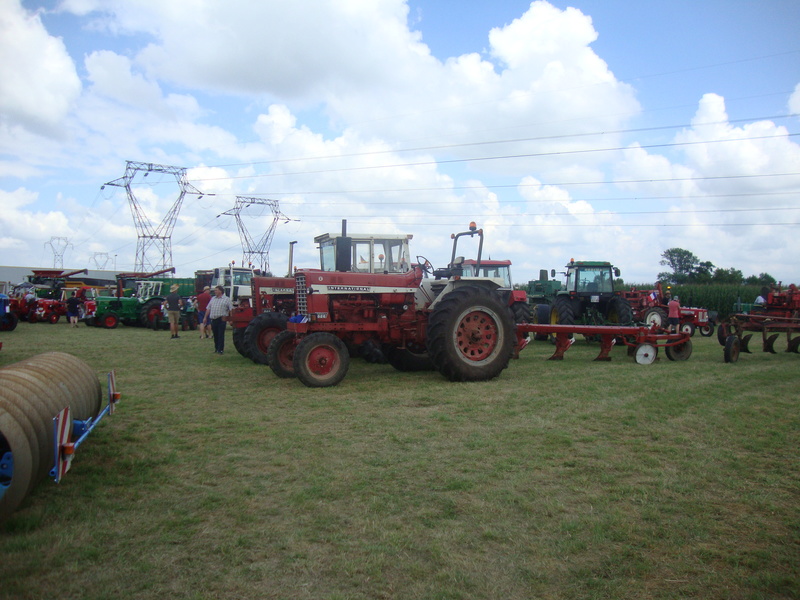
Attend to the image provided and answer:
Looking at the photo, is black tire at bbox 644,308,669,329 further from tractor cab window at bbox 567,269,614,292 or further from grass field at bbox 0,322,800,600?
grass field at bbox 0,322,800,600

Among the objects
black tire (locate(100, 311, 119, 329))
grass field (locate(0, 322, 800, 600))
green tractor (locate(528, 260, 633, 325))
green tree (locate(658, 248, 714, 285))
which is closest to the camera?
grass field (locate(0, 322, 800, 600))

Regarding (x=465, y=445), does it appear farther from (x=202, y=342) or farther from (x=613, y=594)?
(x=202, y=342)

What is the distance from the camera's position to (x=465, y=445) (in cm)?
489

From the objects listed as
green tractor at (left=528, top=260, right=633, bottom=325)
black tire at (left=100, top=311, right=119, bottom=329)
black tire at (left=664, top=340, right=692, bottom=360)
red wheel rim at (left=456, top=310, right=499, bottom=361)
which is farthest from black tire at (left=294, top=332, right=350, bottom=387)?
black tire at (left=100, top=311, right=119, bottom=329)

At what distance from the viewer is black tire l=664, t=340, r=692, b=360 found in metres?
10.9

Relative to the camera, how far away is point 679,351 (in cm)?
1102

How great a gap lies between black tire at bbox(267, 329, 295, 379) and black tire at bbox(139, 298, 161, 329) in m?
12.8

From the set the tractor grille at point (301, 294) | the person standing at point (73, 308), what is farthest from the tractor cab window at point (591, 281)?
the person standing at point (73, 308)

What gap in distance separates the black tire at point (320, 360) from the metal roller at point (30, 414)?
3155 mm

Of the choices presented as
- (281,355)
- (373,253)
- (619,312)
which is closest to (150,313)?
(373,253)

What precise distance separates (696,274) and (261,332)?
43368 millimetres

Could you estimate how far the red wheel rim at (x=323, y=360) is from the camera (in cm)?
772

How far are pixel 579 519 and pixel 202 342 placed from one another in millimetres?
13118

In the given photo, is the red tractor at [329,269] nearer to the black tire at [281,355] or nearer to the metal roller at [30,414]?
the black tire at [281,355]
